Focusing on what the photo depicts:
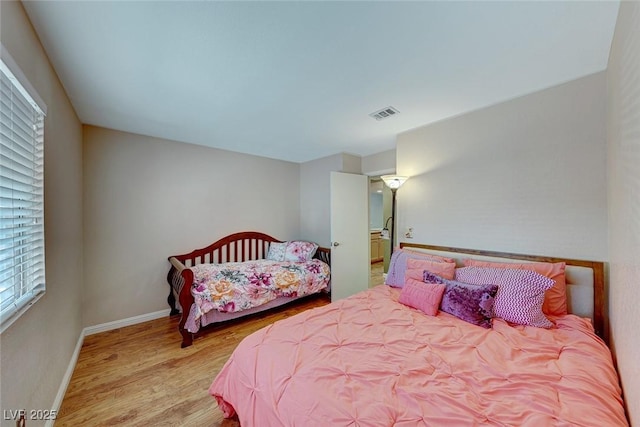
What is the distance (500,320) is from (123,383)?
113 inches

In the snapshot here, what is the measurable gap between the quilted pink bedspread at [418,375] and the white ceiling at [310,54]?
176 centimetres

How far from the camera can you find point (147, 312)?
3016 mm

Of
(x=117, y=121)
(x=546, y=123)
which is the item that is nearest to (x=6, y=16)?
(x=117, y=121)

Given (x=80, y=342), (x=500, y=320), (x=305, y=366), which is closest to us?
(x=305, y=366)

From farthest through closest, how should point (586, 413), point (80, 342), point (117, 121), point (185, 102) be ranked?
point (117, 121), point (80, 342), point (185, 102), point (586, 413)

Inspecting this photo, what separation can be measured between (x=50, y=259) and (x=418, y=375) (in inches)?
91.4

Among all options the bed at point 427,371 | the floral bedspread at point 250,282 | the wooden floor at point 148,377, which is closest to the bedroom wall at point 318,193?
the floral bedspread at point 250,282

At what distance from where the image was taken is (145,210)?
120 inches

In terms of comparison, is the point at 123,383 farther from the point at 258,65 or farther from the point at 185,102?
the point at 258,65

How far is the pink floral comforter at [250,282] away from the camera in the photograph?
258 cm

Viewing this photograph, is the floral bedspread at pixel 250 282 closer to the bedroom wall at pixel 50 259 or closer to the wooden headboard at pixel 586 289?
the bedroom wall at pixel 50 259

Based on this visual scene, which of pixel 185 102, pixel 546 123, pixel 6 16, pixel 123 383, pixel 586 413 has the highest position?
pixel 185 102

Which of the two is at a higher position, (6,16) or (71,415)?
(6,16)

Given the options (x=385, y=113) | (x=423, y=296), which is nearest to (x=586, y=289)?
(x=423, y=296)
